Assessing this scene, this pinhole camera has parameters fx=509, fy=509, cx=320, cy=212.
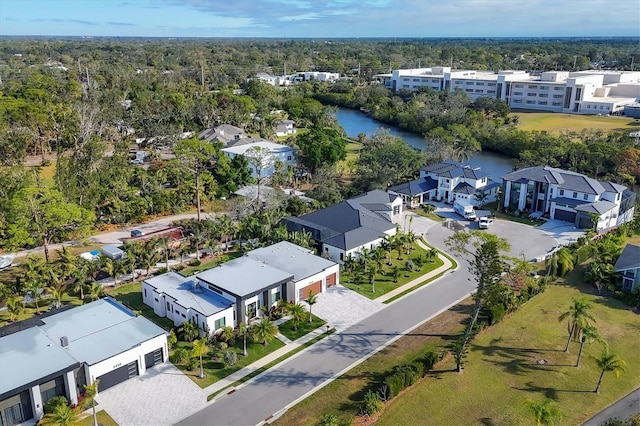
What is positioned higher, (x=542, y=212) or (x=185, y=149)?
(x=185, y=149)

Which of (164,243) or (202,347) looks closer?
(202,347)

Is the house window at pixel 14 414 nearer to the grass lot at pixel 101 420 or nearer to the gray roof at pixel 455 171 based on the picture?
the grass lot at pixel 101 420

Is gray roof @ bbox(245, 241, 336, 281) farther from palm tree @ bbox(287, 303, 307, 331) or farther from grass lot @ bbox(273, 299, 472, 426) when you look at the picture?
grass lot @ bbox(273, 299, 472, 426)

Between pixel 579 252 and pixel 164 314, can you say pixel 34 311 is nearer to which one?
pixel 164 314

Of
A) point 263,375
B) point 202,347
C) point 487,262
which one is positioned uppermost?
point 487,262

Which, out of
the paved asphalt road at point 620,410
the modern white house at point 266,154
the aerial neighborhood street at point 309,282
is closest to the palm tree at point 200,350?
the aerial neighborhood street at point 309,282

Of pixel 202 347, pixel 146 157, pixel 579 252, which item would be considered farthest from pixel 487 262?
pixel 146 157

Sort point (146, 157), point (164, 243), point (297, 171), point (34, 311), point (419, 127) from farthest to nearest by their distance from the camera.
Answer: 1. point (419, 127)
2. point (146, 157)
3. point (297, 171)
4. point (164, 243)
5. point (34, 311)
